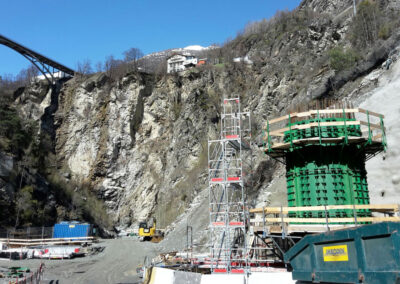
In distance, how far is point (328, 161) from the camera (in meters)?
14.2

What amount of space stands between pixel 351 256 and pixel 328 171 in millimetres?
6979

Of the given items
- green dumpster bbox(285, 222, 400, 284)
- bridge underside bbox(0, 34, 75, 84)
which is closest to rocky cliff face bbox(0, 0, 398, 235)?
bridge underside bbox(0, 34, 75, 84)

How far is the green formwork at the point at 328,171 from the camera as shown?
13.9m

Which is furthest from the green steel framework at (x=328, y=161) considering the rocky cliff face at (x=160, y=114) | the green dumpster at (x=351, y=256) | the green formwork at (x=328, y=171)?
the rocky cliff face at (x=160, y=114)

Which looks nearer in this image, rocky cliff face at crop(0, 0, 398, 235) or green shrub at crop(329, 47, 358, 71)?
green shrub at crop(329, 47, 358, 71)

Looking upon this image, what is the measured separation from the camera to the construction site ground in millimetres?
19109

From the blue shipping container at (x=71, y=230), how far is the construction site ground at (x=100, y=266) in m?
7.59

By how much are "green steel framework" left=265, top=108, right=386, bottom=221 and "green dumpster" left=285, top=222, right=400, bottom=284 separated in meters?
5.37

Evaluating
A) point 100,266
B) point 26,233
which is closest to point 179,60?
point 26,233

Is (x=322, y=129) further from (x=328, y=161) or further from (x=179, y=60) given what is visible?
(x=179, y=60)

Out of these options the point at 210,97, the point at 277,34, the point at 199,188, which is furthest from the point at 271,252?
the point at 277,34

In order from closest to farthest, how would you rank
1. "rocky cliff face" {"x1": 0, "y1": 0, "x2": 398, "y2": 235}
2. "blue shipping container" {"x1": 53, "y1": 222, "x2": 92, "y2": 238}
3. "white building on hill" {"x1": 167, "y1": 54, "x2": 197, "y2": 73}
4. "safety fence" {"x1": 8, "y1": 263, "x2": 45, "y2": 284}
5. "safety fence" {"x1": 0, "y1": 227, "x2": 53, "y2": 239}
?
"safety fence" {"x1": 8, "y1": 263, "x2": 45, "y2": 284}
"safety fence" {"x1": 0, "y1": 227, "x2": 53, "y2": 239}
"blue shipping container" {"x1": 53, "y1": 222, "x2": 92, "y2": 238}
"rocky cliff face" {"x1": 0, "y1": 0, "x2": 398, "y2": 235}
"white building on hill" {"x1": 167, "y1": 54, "x2": 197, "y2": 73}

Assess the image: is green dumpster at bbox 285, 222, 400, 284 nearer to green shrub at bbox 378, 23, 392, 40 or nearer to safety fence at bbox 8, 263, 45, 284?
safety fence at bbox 8, 263, 45, 284

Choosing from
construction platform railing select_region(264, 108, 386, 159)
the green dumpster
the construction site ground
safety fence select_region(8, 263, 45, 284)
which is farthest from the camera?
the construction site ground
